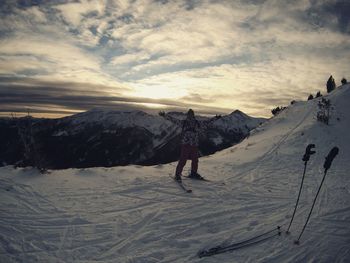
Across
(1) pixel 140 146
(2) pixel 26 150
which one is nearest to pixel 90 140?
(1) pixel 140 146

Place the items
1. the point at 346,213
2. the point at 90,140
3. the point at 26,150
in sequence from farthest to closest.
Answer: the point at 90,140 < the point at 26,150 < the point at 346,213

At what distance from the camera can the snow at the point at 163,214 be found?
19.8 ft

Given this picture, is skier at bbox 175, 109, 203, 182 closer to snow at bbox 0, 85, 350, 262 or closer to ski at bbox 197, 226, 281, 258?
snow at bbox 0, 85, 350, 262

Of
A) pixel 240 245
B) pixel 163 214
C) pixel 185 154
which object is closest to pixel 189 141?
pixel 185 154

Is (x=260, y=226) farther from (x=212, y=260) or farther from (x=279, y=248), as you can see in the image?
(x=212, y=260)

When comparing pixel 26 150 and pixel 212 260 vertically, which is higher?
pixel 26 150

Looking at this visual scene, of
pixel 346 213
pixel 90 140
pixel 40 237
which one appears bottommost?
pixel 90 140

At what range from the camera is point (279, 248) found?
6039 mm

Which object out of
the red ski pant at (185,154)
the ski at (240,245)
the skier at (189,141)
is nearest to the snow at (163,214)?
the ski at (240,245)

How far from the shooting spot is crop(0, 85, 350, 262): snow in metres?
6.04

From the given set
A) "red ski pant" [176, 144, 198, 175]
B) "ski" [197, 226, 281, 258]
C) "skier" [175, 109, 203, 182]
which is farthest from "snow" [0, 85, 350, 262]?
"skier" [175, 109, 203, 182]

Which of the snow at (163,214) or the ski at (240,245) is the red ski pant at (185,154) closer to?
the snow at (163,214)

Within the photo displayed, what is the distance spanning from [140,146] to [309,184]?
152444mm

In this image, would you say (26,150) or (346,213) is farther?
(26,150)
